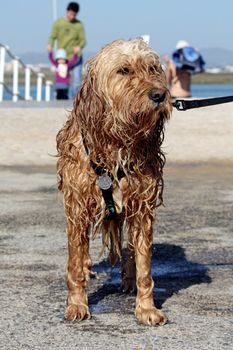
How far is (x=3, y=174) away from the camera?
45.2 feet

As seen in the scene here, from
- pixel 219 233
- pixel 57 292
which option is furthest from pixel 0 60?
pixel 57 292

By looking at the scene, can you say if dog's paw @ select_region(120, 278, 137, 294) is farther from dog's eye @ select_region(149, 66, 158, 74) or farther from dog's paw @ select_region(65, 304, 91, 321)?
dog's eye @ select_region(149, 66, 158, 74)

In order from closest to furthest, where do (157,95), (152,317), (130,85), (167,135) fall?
1. (157,95)
2. (130,85)
3. (152,317)
4. (167,135)

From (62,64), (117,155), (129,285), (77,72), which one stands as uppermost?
(117,155)

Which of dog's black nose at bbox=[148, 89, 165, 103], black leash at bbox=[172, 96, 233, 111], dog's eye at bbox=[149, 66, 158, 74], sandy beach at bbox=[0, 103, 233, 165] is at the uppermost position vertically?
dog's eye at bbox=[149, 66, 158, 74]

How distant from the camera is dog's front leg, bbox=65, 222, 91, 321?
20.4 ft

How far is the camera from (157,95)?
18.2ft

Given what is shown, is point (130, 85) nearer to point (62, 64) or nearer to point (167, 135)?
point (167, 135)

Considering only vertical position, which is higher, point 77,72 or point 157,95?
point 157,95

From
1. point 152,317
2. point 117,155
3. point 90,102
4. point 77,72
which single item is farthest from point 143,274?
point 77,72

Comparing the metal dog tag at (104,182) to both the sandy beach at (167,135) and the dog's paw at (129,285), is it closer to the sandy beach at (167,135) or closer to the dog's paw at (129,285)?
the dog's paw at (129,285)

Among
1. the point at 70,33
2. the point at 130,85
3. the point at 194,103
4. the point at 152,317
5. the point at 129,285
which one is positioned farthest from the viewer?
the point at 70,33

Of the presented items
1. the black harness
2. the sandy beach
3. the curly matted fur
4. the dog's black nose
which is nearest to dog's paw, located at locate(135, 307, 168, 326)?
the curly matted fur

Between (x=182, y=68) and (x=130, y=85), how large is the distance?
18.1m
